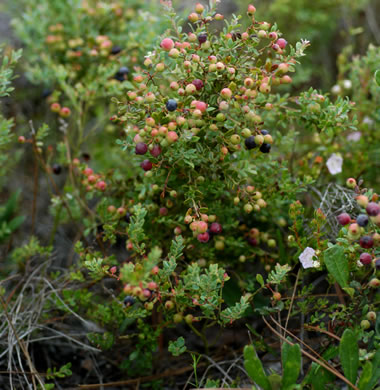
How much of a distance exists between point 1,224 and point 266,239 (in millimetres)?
1182

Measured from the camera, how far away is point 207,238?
1157 millimetres

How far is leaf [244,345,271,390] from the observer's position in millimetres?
1037

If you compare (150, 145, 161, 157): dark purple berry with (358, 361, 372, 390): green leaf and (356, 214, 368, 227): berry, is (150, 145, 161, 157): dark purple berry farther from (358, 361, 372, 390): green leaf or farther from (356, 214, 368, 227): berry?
(358, 361, 372, 390): green leaf

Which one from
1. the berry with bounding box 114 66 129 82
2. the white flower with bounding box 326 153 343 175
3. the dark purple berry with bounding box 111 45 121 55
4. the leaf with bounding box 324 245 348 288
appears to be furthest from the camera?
the dark purple berry with bounding box 111 45 121 55

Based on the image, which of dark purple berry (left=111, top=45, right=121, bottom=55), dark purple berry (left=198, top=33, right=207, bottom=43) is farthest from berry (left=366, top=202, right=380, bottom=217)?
dark purple berry (left=111, top=45, right=121, bottom=55)

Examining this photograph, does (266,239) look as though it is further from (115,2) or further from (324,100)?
(115,2)

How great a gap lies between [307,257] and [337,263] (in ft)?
0.37

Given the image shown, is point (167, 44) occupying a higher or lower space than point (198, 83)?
higher

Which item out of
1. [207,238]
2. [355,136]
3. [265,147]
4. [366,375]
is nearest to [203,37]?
[265,147]

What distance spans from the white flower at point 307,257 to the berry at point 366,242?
192 mm

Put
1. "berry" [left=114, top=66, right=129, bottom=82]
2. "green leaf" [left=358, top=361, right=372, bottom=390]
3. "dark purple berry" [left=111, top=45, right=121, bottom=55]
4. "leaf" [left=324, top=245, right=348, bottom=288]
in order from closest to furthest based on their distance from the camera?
1. "green leaf" [left=358, top=361, right=372, bottom=390]
2. "leaf" [left=324, top=245, right=348, bottom=288]
3. "berry" [left=114, top=66, right=129, bottom=82]
4. "dark purple berry" [left=111, top=45, right=121, bottom=55]

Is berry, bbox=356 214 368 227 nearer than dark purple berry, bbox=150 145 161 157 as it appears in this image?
Yes

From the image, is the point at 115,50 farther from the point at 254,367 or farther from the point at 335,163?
the point at 254,367

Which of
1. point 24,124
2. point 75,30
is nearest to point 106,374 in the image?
point 24,124
